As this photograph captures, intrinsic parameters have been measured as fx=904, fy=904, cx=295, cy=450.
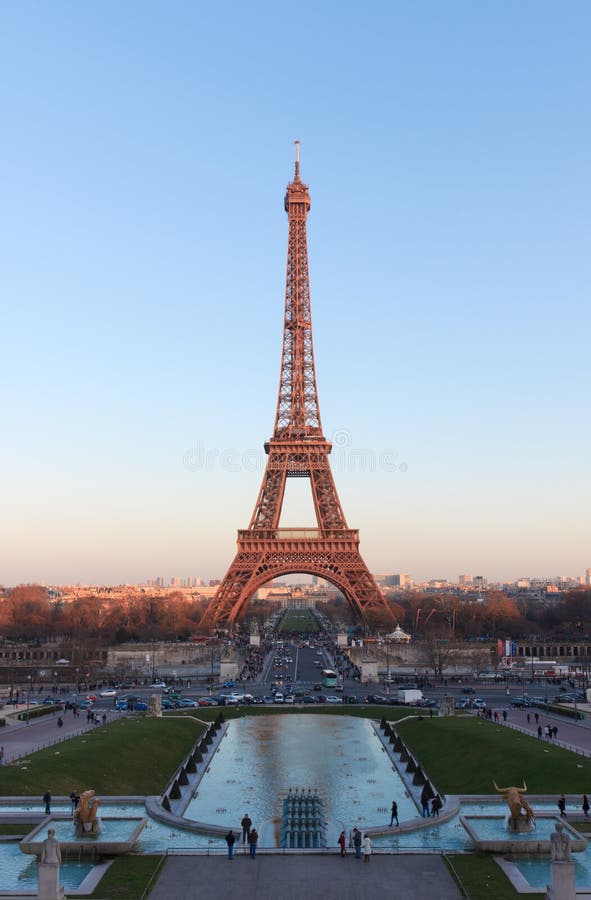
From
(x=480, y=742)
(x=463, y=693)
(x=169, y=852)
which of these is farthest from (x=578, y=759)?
(x=463, y=693)

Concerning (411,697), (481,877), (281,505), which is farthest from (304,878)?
(281,505)

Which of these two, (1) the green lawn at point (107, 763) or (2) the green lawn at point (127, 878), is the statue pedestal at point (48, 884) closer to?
(2) the green lawn at point (127, 878)

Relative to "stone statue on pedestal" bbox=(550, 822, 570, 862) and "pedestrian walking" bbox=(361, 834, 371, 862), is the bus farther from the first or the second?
"stone statue on pedestal" bbox=(550, 822, 570, 862)

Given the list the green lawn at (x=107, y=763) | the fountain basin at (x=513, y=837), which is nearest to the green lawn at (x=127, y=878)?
the fountain basin at (x=513, y=837)

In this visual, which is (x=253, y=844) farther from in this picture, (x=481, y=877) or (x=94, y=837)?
(x=481, y=877)

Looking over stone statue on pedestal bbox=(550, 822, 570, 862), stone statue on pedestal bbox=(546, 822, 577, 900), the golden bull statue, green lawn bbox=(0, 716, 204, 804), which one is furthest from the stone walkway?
green lawn bbox=(0, 716, 204, 804)

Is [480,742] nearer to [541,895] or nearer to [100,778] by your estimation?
[100,778]

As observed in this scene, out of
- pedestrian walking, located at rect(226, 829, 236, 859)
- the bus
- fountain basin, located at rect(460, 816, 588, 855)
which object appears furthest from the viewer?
the bus
